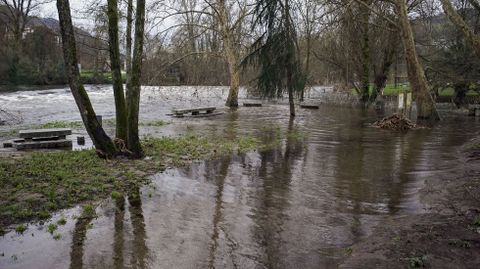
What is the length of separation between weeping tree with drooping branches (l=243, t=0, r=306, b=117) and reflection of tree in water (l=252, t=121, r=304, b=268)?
323 inches

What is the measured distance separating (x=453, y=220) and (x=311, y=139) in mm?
9367

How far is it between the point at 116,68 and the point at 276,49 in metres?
11.0

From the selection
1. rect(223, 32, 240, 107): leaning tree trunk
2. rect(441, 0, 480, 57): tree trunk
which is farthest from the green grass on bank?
rect(223, 32, 240, 107): leaning tree trunk

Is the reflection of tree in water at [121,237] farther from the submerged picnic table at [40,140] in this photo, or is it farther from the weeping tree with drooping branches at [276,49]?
the weeping tree with drooping branches at [276,49]

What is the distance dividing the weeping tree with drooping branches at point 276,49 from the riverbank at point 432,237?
13.3m

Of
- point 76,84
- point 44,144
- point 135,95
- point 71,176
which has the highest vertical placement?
point 76,84

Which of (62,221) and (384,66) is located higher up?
(384,66)

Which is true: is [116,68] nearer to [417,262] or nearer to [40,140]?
[40,140]

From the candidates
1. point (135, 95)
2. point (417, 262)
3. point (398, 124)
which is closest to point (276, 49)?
point (398, 124)

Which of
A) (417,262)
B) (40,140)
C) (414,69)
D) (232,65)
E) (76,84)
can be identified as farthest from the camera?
(232,65)

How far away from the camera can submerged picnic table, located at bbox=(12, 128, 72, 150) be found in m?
12.6

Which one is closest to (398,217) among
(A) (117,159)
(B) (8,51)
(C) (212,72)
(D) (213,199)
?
(D) (213,199)

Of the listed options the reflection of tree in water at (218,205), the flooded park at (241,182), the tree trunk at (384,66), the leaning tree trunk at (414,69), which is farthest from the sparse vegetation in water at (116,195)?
the tree trunk at (384,66)

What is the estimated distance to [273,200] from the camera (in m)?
7.82
